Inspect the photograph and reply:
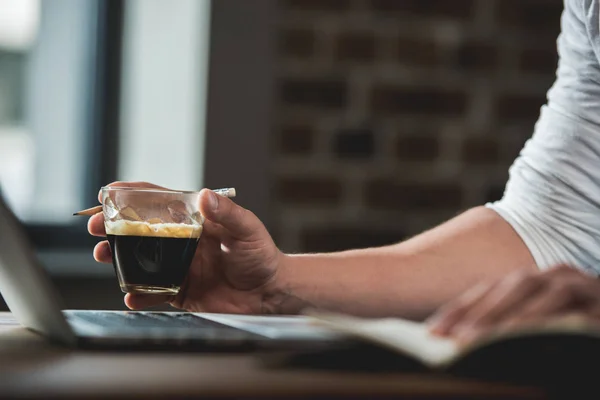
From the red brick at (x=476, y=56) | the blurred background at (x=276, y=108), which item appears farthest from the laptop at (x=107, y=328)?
the red brick at (x=476, y=56)

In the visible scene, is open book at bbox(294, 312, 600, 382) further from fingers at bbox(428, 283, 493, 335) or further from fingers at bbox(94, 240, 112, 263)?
fingers at bbox(94, 240, 112, 263)

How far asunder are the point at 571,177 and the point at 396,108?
111 cm

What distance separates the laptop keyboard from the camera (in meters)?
0.81

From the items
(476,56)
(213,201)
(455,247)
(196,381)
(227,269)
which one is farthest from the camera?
(476,56)

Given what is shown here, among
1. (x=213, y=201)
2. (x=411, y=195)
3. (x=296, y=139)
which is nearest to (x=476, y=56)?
(x=411, y=195)

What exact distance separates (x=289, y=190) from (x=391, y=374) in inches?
67.7

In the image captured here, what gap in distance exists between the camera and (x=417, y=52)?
2.42 metres

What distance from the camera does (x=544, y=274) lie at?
0.70 m

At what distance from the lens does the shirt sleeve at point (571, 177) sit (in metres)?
1.32

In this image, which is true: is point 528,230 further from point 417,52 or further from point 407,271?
point 417,52

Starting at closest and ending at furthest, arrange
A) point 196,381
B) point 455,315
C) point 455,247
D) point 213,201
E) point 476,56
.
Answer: point 196,381, point 455,315, point 213,201, point 455,247, point 476,56

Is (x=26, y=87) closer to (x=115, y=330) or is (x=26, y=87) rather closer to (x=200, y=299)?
(x=200, y=299)

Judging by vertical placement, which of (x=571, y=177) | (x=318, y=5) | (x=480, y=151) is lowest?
(x=480, y=151)

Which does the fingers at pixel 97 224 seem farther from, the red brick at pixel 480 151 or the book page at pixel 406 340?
the red brick at pixel 480 151
